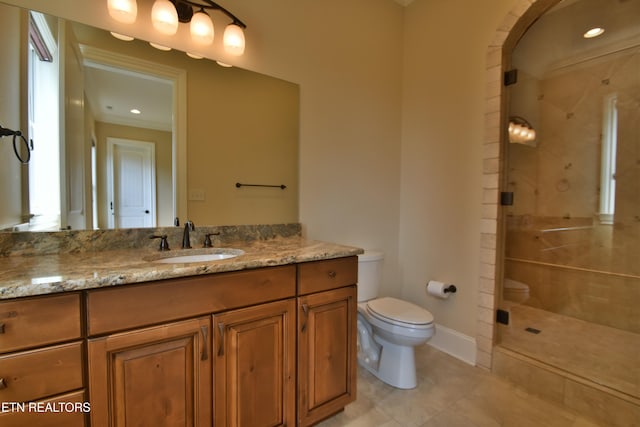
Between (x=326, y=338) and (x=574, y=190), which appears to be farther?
(x=574, y=190)

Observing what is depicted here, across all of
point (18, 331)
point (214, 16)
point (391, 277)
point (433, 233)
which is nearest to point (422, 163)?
point (433, 233)

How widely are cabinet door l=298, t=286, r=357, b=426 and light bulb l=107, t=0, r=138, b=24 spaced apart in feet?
5.03

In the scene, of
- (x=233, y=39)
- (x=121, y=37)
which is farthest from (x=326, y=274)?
(x=121, y=37)

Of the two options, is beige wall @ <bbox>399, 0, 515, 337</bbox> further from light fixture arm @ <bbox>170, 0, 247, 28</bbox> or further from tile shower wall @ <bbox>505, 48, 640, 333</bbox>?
light fixture arm @ <bbox>170, 0, 247, 28</bbox>

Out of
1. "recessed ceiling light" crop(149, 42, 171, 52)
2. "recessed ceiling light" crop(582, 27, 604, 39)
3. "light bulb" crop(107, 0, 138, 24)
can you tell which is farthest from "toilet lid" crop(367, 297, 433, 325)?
"recessed ceiling light" crop(582, 27, 604, 39)

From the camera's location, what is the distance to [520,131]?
2305mm

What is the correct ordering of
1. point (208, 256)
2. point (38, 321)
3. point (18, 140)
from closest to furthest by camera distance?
→ point (38, 321)
point (18, 140)
point (208, 256)

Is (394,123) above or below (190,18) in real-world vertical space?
below

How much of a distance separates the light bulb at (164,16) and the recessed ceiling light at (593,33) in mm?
2989

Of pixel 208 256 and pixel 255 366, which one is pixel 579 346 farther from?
pixel 208 256

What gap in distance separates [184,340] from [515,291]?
2.54m

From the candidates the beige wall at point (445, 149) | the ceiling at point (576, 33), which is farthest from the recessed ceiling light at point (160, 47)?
the ceiling at point (576, 33)

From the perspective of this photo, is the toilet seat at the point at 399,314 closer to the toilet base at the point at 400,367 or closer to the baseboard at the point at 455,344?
the toilet base at the point at 400,367

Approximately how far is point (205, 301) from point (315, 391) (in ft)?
2.40
